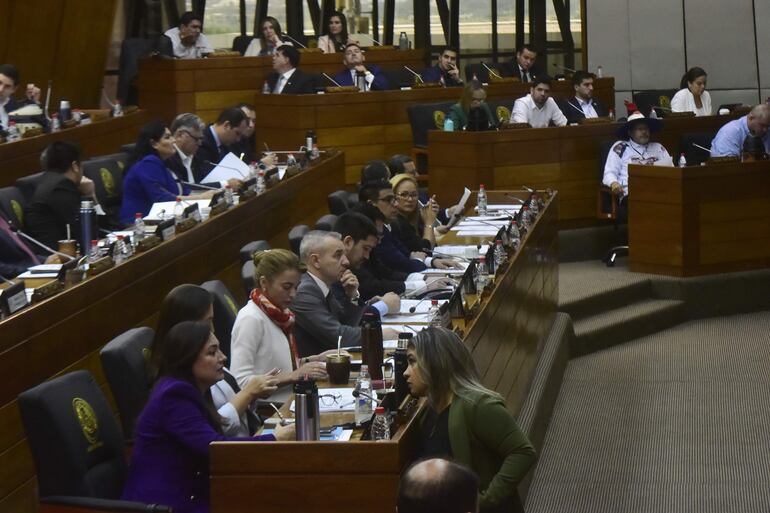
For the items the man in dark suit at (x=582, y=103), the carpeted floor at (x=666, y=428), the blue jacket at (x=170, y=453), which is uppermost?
the man in dark suit at (x=582, y=103)

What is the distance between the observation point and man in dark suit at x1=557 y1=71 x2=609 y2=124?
36.6ft

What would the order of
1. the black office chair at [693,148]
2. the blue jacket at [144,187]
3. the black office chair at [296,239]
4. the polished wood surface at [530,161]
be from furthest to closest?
the black office chair at [693,148] < the polished wood surface at [530,161] < the blue jacket at [144,187] < the black office chair at [296,239]

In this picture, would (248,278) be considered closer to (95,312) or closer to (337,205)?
(95,312)

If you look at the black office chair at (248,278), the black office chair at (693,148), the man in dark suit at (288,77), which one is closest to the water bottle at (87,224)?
the black office chair at (248,278)

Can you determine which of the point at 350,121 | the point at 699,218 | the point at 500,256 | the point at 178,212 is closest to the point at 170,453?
the point at 500,256

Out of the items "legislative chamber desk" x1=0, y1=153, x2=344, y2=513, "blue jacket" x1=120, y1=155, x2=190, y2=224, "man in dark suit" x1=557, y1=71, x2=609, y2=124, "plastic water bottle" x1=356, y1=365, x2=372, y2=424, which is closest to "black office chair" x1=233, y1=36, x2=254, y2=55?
"man in dark suit" x1=557, y1=71, x2=609, y2=124

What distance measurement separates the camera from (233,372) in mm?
4465

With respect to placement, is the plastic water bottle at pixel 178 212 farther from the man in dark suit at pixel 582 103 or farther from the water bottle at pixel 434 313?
the man in dark suit at pixel 582 103

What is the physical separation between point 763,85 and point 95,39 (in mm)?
6400

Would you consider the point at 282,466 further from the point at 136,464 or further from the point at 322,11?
the point at 322,11

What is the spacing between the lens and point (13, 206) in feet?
21.3

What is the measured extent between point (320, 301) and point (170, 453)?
4.84 ft

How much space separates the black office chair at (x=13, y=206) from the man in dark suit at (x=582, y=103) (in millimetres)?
5717

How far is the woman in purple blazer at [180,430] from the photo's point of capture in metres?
3.46
